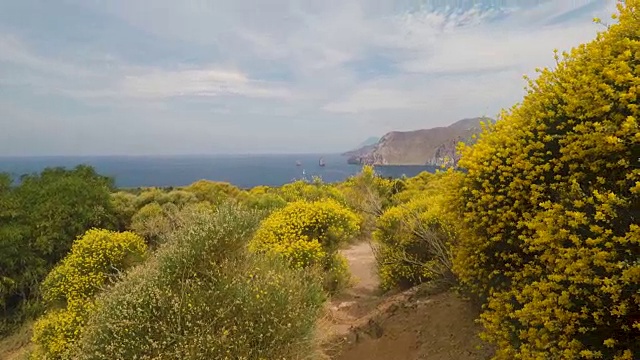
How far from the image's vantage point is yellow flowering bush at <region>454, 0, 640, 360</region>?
12.4 feet

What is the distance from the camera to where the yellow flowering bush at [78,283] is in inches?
440

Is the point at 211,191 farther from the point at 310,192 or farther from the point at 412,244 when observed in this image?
the point at 412,244

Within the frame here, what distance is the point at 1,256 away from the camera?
59.2 ft

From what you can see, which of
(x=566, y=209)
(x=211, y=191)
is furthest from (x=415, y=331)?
(x=211, y=191)

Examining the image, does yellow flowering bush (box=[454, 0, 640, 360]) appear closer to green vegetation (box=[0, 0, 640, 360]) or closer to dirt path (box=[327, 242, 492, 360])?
green vegetation (box=[0, 0, 640, 360])

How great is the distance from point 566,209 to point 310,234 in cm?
892

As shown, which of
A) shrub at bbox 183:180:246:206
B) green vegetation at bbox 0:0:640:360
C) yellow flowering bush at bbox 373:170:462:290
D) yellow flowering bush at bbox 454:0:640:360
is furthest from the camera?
shrub at bbox 183:180:246:206

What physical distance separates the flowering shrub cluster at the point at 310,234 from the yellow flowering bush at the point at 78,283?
4249 mm

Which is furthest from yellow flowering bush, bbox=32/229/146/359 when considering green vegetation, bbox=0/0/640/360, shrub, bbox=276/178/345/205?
shrub, bbox=276/178/345/205

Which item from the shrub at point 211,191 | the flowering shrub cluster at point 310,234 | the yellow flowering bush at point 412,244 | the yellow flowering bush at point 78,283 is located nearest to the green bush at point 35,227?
the yellow flowering bush at point 78,283

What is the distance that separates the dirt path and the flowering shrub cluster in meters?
1.83

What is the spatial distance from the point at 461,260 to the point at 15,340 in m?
18.0

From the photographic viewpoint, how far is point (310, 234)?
1285 cm

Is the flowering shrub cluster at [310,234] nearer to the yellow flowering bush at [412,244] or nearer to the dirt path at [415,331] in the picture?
the yellow flowering bush at [412,244]
